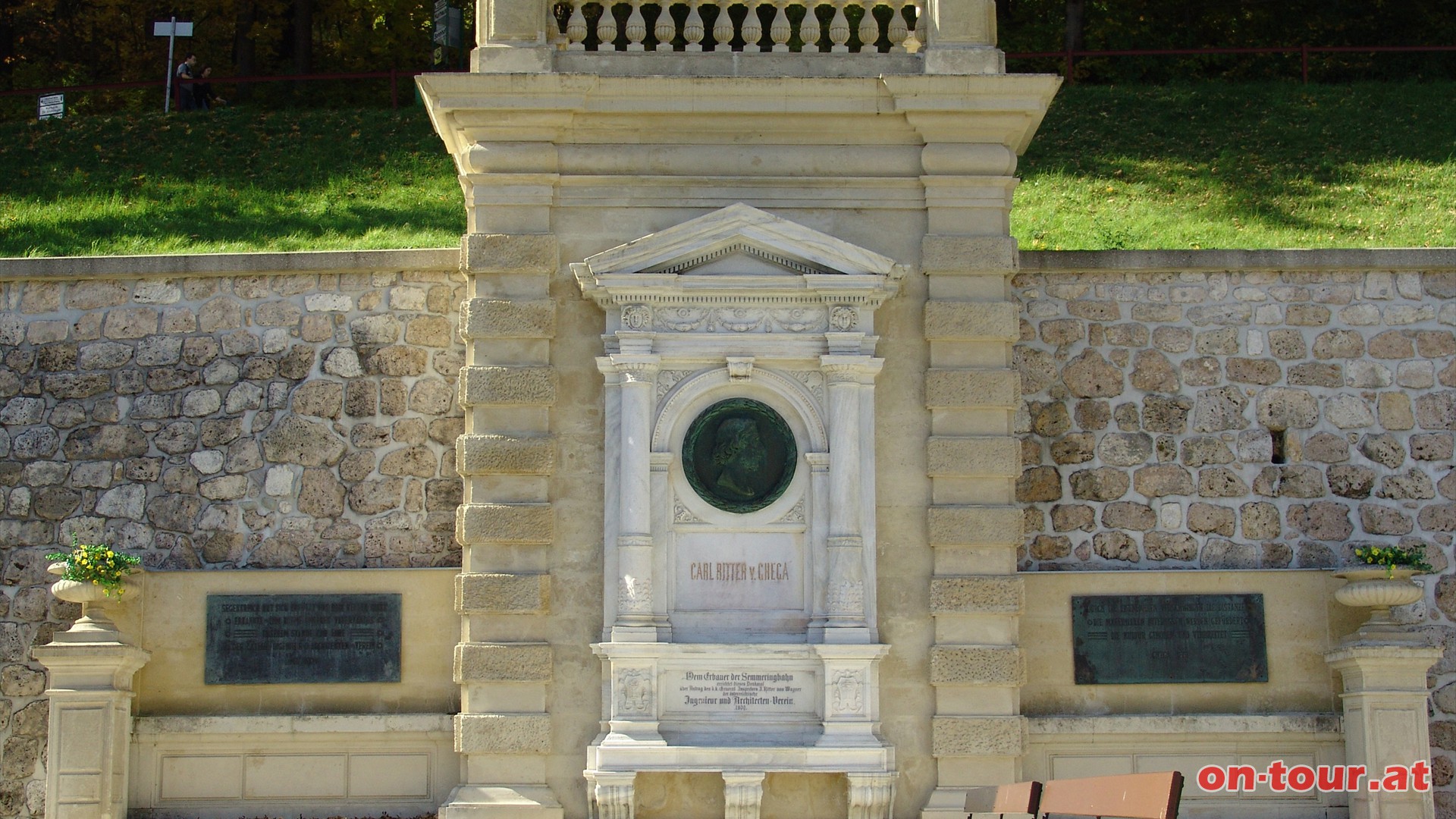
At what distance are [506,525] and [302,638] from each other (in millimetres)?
1898

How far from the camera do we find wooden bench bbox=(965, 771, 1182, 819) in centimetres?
593

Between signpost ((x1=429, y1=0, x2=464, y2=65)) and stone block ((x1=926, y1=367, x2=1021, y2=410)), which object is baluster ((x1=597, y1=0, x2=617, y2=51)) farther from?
signpost ((x1=429, y1=0, x2=464, y2=65))

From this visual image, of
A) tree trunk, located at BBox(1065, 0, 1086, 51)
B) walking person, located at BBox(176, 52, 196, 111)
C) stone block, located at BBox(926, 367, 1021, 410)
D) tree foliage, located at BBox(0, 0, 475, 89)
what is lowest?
Answer: stone block, located at BBox(926, 367, 1021, 410)

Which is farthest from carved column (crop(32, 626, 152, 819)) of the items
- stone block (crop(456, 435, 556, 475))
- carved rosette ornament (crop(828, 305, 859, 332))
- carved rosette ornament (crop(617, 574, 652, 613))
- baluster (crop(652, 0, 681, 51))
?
baluster (crop(652, 0, 681, 51))

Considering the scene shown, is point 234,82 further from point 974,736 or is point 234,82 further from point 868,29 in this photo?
point 974,736

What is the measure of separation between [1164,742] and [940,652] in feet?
6.27

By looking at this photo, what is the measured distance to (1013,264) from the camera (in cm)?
1126

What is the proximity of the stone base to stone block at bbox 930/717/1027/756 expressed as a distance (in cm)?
253

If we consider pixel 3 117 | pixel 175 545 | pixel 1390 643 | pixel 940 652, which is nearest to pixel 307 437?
pixel 175 545

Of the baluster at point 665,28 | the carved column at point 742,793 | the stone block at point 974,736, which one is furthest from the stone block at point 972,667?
the baluster at point 665,28

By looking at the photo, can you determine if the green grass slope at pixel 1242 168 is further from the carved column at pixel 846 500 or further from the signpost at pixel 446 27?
the signpost at pixel 446 27

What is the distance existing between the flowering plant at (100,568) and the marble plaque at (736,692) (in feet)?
12.9

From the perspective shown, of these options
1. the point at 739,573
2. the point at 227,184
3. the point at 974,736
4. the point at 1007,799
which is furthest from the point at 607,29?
the point at 227,184

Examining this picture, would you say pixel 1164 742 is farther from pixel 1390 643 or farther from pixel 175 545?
pixel 175 545
